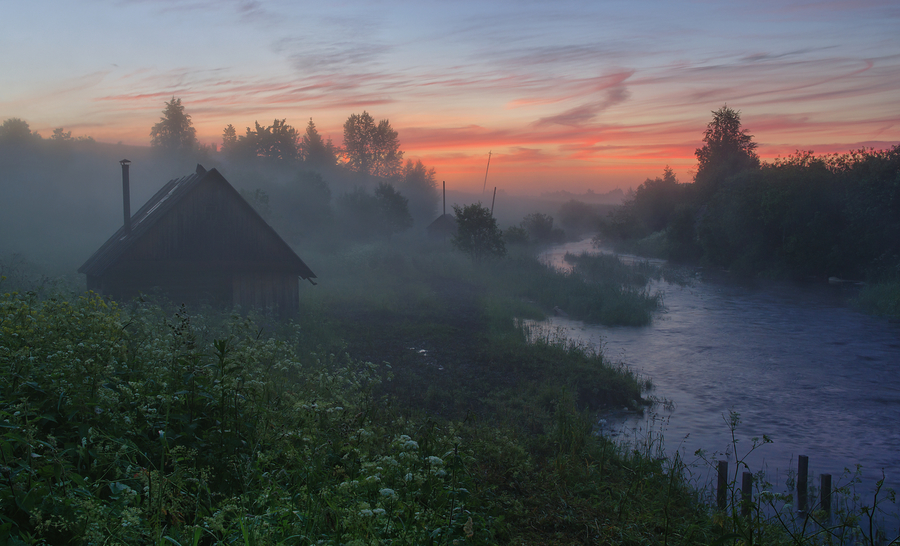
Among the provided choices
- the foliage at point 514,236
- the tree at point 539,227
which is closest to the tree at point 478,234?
the foliage at point 514,236

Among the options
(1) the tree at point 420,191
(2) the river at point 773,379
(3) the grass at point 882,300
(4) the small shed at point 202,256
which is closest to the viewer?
(2) the river at point 773,379

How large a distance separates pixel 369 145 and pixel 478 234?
194 feet

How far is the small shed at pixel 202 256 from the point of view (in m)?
15.2

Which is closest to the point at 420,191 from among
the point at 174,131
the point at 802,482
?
the point at 174,131

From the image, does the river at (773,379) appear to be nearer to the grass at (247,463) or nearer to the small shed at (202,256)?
the grass at (247,463)

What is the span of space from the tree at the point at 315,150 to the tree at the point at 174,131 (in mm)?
19574

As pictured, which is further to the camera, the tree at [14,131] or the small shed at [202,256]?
the tree at [14,131]

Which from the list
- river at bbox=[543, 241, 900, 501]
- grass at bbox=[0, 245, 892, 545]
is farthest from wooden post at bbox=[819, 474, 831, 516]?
grass at bbox=[0, 245, 892, 545]

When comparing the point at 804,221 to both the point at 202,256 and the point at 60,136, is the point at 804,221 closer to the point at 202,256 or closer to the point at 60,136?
the point at 202,256

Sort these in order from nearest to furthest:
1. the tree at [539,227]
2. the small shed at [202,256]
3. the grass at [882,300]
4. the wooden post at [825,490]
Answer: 1. the wooden post at [825,490]
2. the small shed at [202,256]
3. the grass at [882,300]
4. the tree at [539,227]

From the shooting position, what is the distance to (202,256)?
1606cm

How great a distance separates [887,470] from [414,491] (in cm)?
971

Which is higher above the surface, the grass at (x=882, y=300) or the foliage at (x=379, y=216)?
the foliage at (x=379, y=216)

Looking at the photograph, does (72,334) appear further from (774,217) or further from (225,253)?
(774,217)
